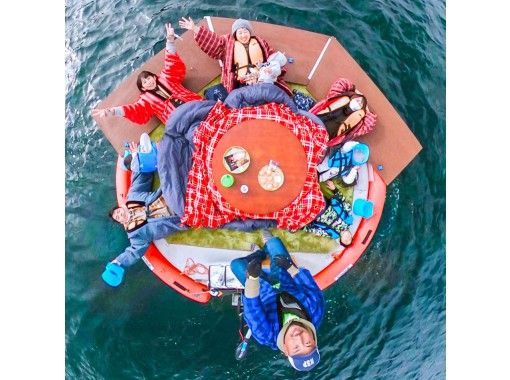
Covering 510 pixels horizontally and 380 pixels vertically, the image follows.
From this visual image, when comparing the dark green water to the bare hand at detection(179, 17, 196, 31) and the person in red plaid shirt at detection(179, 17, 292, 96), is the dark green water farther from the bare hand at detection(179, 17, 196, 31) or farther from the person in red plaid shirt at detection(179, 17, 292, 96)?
the person in red plaid shirt at detection(179, 17, 292, 96)

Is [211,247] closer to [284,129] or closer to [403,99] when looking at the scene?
[284,129]

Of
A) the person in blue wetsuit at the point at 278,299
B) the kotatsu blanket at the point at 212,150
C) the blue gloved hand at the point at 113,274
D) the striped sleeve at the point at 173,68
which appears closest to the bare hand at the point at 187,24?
the striped sleeve at the point at 173,68

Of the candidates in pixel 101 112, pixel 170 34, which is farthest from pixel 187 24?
pixel 101 112

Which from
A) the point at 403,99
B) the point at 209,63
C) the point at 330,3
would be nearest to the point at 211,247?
the point at 209,63

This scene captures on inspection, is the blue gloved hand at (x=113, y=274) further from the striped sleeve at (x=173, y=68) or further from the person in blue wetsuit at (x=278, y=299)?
the striped sleeve at (x=173, y=68)

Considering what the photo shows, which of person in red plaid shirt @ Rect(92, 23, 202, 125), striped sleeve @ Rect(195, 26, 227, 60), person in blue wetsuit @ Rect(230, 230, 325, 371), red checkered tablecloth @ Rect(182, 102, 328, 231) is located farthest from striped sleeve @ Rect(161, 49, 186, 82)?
person in blue wetsuit @ Rect(230, 230, 325, 371)
